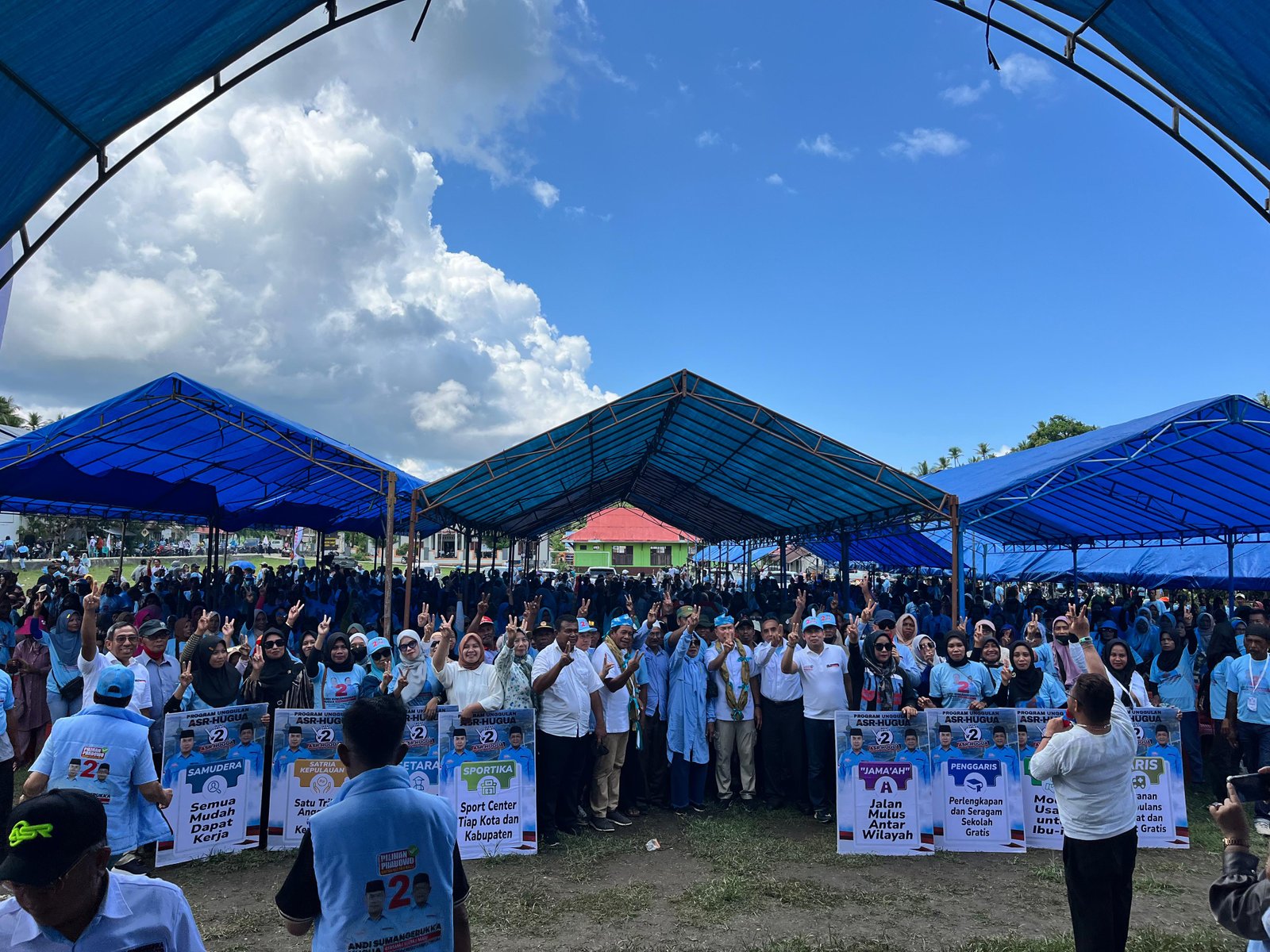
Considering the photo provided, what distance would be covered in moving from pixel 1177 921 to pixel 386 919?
5305 millimetres

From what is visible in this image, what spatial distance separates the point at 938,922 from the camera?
4.87m

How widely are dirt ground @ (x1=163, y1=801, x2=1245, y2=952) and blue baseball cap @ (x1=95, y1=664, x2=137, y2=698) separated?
1.89 meters

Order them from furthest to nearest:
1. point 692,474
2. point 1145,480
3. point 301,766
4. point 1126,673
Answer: point 692,474 < point 1145,480 < point 1126,673 < point 301,766

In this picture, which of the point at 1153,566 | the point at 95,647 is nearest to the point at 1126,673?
the point at 95,647

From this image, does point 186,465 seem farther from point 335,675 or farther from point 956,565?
point 956,565

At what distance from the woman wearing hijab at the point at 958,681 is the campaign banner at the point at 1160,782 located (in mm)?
1123

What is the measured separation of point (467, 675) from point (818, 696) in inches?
124

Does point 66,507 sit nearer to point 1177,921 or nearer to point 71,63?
point 71,63

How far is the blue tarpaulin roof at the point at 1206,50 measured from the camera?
3.40 metres

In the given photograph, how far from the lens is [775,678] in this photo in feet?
23.7

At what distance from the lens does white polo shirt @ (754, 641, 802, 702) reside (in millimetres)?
7141

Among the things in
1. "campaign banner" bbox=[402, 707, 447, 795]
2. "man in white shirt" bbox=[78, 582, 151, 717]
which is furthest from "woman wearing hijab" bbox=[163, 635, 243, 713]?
"campaign banner" bbox=[402, 707, 447, 795]

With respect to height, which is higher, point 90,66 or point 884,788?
point 90,66

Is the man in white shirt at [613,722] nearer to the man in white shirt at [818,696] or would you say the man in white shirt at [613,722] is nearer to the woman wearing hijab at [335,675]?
the man in white shirt at [818,696]
